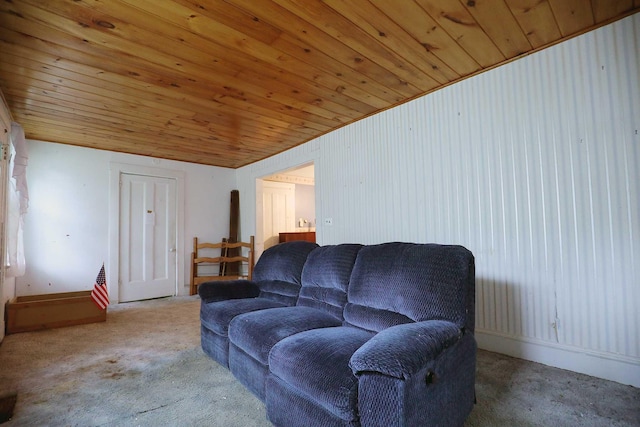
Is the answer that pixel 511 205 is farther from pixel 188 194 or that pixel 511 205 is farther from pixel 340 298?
pixel 188 194

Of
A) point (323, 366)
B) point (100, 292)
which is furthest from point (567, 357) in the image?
point (100, 292)

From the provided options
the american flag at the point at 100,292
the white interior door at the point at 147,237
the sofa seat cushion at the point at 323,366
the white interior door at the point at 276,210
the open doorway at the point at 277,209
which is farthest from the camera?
the white interior door at the point at 276,210

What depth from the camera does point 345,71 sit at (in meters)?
2.52

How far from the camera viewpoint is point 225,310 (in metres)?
2.34

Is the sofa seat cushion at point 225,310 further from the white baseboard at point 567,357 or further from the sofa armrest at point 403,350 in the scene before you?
the white baseboard at point 567,357

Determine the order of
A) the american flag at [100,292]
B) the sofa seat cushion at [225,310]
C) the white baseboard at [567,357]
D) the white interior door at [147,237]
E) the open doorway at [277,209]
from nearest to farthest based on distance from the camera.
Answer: the white baseboard at [567,357], the sofa seat cushion at [225,310], the american flag at [100,292], the white interior door at [147,237], the open doorway at [277,209]

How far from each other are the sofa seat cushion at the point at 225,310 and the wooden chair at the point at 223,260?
8.80ft

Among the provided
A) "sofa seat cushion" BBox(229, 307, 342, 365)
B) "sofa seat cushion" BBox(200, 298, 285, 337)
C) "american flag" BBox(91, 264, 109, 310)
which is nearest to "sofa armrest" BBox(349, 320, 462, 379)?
"sofa seat cushion" BBox(229, 307, 342, 365)

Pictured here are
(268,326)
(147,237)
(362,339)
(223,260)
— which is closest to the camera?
(362,339)

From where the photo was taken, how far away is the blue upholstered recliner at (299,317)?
181 centimetres

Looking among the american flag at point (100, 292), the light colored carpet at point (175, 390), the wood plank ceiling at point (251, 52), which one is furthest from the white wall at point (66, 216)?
the light colored carpet at point (175, 390)

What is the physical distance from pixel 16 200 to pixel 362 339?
12.7 ft

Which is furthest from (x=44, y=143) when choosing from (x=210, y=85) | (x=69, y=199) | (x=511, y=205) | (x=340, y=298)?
(x=511, y=205)

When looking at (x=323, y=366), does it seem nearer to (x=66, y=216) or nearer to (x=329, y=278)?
(x=329, y=278)
